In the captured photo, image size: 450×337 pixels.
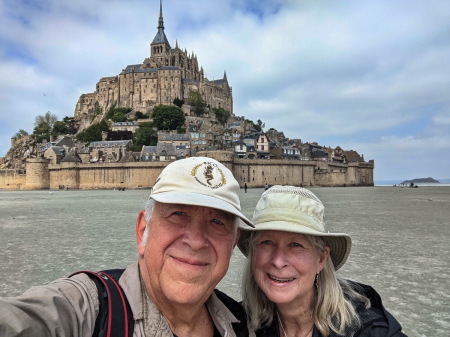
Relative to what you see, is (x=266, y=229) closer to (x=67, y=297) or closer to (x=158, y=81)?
(x=67, y=297)

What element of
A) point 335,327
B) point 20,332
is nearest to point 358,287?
point 335,327

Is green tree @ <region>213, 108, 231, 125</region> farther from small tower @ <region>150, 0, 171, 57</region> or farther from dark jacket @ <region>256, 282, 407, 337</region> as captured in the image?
dark jacket @ <region>256, 282, 407, 337</region>

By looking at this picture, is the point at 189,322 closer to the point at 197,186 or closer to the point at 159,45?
the point at 197,186

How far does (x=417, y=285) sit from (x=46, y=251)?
7213 mm

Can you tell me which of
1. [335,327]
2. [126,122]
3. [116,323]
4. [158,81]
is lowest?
[335,327]

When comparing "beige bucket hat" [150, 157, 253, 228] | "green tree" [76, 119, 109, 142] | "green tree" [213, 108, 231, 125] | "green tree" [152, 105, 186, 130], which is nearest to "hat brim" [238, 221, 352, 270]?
"beige bucket hat" [150, 157, 253, 228]

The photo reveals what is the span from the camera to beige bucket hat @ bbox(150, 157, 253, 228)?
165 centimetres

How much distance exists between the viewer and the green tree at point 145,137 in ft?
210

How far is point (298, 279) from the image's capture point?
7.58 feet

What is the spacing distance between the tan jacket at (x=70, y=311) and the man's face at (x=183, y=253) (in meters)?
0.09

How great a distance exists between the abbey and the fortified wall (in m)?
26.0

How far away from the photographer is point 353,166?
2598 inches

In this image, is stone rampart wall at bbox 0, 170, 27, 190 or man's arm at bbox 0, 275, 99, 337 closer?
man's arm at bbox 0, 275, 99, 337

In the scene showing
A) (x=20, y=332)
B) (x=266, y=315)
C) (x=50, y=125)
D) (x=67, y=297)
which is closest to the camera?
(x=20, y=332)
